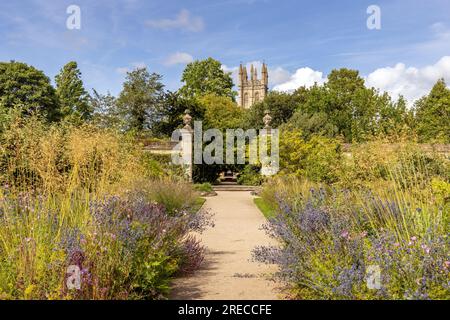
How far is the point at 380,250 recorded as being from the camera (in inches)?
151

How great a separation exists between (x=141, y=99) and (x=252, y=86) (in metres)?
57.1

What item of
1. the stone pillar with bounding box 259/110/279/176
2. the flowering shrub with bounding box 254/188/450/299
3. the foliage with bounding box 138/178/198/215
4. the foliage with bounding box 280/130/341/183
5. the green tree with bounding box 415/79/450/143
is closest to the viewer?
the flowering shrub with bounding box 254/188/450/299

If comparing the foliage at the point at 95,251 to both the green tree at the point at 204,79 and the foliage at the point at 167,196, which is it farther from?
the green tree at the point at 204,79

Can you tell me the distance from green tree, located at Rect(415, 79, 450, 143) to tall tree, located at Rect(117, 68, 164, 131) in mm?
19018

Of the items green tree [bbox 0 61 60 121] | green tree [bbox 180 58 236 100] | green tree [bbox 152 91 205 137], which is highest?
green tree [bbox 180 58 236 100]

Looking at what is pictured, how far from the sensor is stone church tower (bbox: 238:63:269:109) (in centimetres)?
8588

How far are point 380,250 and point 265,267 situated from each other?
87.4 inches

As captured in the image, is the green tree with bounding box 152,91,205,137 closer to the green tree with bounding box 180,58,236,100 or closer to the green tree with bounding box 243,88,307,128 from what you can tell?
the green tree with bounding box 243,88,307,128

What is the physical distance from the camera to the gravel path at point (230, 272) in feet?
14.9

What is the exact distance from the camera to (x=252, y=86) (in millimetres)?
86938

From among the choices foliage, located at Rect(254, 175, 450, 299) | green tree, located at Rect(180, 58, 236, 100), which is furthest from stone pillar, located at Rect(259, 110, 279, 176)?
green tree, located at Rect(180, 58, 236, 100)

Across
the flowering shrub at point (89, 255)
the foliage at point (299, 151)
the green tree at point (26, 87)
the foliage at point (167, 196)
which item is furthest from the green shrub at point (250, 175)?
the flowering shrub at point (89, 255)

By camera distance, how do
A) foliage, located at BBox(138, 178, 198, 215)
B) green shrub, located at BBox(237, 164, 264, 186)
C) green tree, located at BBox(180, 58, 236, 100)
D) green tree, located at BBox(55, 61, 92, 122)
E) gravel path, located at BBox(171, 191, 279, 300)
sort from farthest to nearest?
green tree, located at BBox(180, 58, 236, 100) → green tree, located at BBox(55, 61, 92, 122) → green shrub, located at BBox(237, 164, 264, 186) → foliage, located at BBox(138, 178, 198, 215) → gravel path, located at BBox(171, 191, 279, 300)

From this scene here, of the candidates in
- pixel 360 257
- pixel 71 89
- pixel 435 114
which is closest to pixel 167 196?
pixel 360 257
